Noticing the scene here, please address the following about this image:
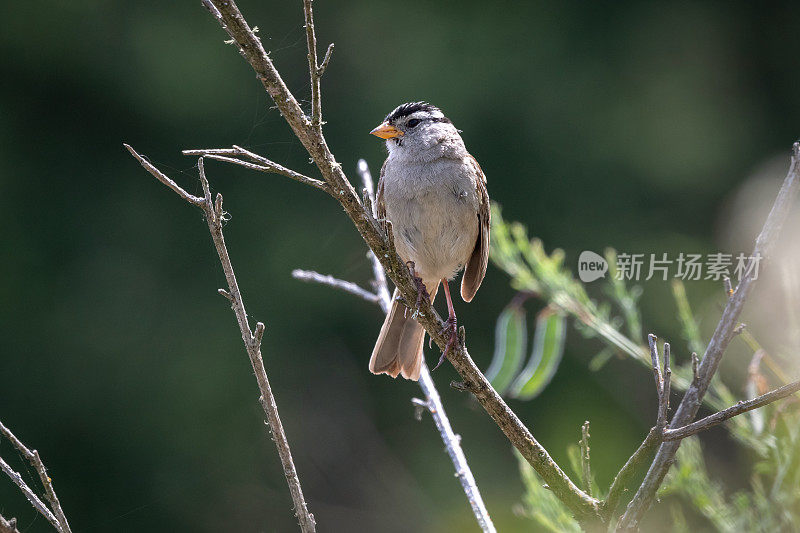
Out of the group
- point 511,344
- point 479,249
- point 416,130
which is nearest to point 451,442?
point 511,344

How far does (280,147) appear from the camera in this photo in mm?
7047

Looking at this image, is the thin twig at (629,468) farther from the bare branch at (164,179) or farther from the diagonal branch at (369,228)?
the bare branch at (164,179)

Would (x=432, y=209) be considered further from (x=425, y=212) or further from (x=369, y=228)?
(x=369, y=228)

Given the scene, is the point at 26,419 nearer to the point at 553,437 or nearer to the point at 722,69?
the point at 553,437

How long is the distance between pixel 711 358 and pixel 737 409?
6.5 inches

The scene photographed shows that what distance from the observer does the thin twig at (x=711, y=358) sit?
1.60 meters

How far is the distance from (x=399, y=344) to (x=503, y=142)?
4.80 m

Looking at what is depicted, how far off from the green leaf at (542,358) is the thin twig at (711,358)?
111cm

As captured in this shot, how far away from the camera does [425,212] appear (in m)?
3.07

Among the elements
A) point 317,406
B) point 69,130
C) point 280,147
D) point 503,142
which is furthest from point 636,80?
point 69,130

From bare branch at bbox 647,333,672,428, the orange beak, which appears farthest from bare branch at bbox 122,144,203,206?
the orange beak

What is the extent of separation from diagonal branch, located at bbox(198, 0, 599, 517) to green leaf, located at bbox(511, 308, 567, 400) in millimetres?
712

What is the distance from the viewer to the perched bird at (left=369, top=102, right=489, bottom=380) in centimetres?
301

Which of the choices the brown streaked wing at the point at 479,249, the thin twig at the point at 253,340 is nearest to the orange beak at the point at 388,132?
the brown streaked wing at the point at 479,249
